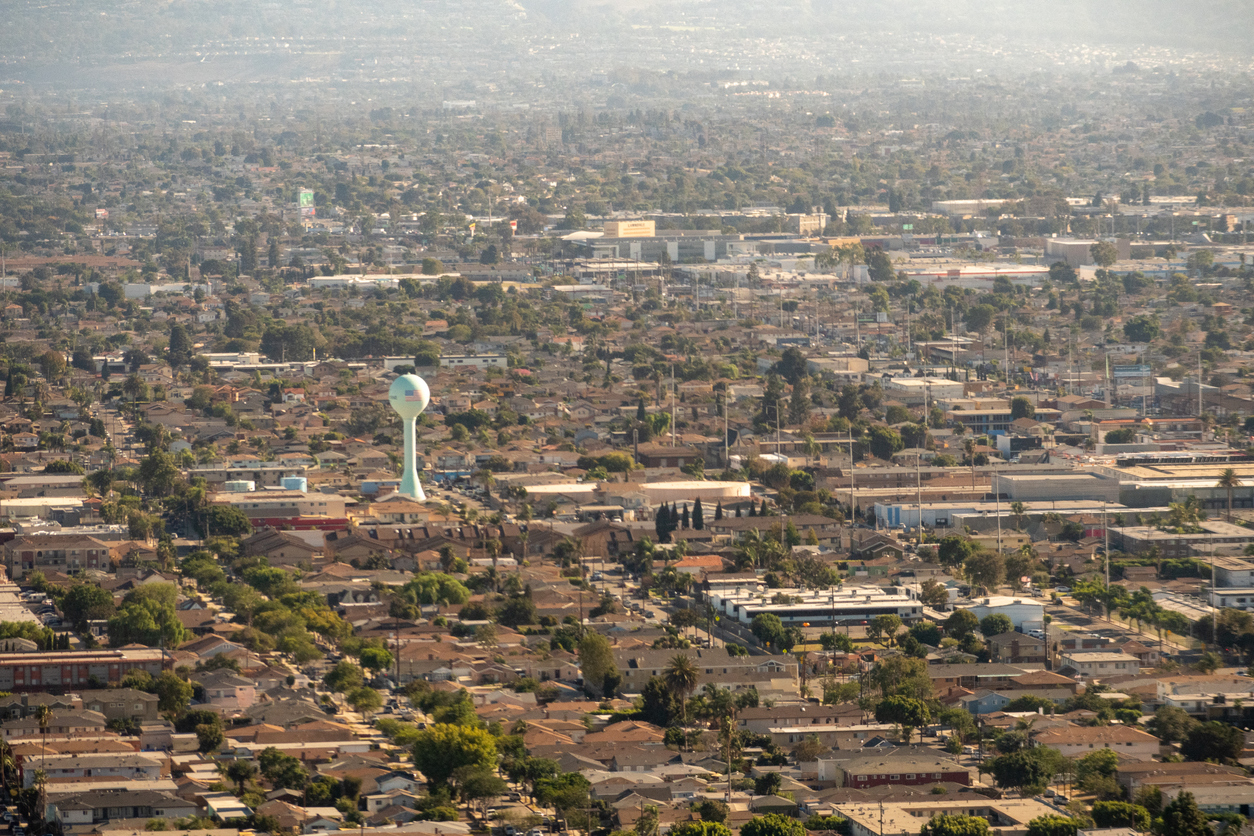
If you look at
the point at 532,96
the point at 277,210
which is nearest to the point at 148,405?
the point at 277,210

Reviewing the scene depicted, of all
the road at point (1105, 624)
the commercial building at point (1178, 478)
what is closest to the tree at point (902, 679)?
the road at point (1105, 624)

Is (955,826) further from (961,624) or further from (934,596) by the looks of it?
(934,596)

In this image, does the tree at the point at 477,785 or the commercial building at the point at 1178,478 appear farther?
the commercial building at the point at 1178,478

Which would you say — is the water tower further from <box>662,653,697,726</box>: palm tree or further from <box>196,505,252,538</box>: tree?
<box>662,653,697,726</box>: palm tree

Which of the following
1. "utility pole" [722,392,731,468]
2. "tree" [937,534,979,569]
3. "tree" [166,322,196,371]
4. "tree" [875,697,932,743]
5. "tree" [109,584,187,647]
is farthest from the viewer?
"tree" [166,322,196,371]

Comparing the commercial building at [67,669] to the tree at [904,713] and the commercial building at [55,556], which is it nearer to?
the commercial building at [55,556]

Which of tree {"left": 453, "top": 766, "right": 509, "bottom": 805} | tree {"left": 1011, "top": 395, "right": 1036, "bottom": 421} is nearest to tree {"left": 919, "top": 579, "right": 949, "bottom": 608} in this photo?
tree {"left": 453, "top": 766, "right": 509, "bottom": 805}

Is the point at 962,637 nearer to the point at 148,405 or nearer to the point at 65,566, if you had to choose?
the point at 65,566
